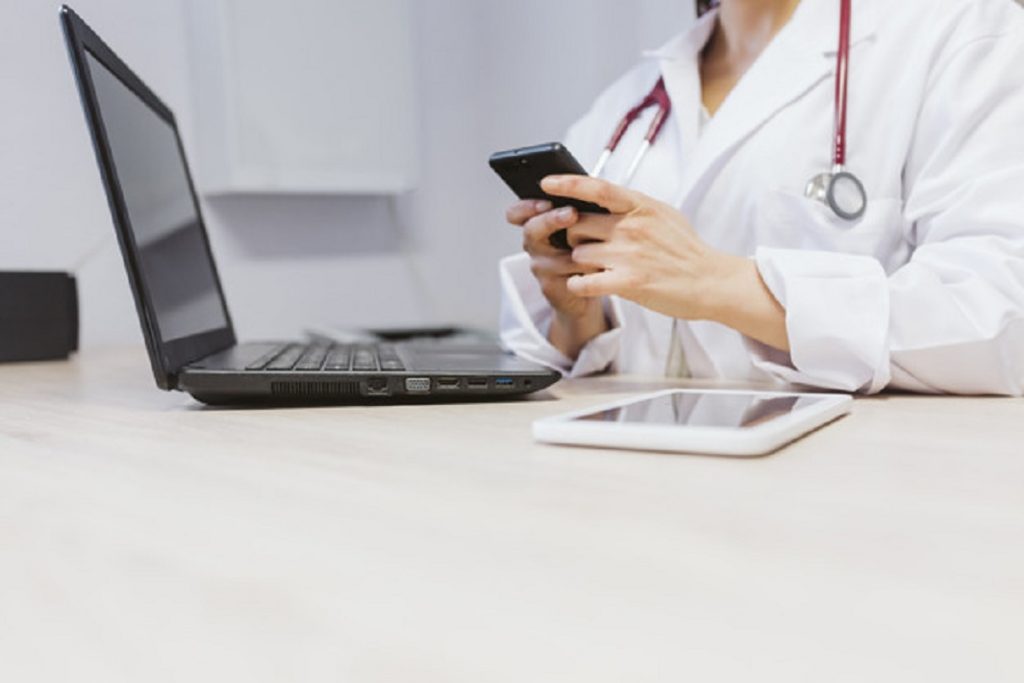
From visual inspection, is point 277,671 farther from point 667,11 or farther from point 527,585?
point 667,11

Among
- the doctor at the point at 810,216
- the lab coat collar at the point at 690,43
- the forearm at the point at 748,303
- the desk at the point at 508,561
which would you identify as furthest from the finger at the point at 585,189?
the lab coat collar at the point at 690,43

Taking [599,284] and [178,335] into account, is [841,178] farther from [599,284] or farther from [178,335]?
[178,335]

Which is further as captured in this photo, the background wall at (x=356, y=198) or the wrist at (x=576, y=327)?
the background wall at (x=356, y=198)

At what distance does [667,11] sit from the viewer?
5.40 ft

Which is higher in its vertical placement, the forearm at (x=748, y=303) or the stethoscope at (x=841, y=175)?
the stethoscope at (x=841, y=175)

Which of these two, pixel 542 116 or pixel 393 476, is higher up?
pixel 542 116

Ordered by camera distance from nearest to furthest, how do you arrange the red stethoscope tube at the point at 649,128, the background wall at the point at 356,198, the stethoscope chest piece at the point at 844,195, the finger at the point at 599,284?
1. the finger at the point at 599,284
2. the stethoscope chest piece at the point at 844,195
3. the red stethoscope tube at the point at 649,128
4. the background wall at the point at 356,198

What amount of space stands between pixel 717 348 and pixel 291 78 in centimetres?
104

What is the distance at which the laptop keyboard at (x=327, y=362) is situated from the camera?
2.24 feet

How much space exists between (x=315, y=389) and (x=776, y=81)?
0.59 meters

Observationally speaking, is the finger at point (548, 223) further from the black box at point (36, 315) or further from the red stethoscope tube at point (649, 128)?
the black box at point (36, 315)

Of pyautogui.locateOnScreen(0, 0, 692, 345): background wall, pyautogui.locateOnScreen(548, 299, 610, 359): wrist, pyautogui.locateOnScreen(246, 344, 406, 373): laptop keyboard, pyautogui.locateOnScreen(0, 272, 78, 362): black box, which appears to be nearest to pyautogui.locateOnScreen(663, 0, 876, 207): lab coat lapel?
pyautogui.locateOnScreen(548, 299, 610, 359): wrist

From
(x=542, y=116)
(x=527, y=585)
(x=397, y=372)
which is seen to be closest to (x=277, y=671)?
(x=527, y=585)

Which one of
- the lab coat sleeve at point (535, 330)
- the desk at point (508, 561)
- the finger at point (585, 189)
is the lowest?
the lab coat sleeve at point (535, 330)
